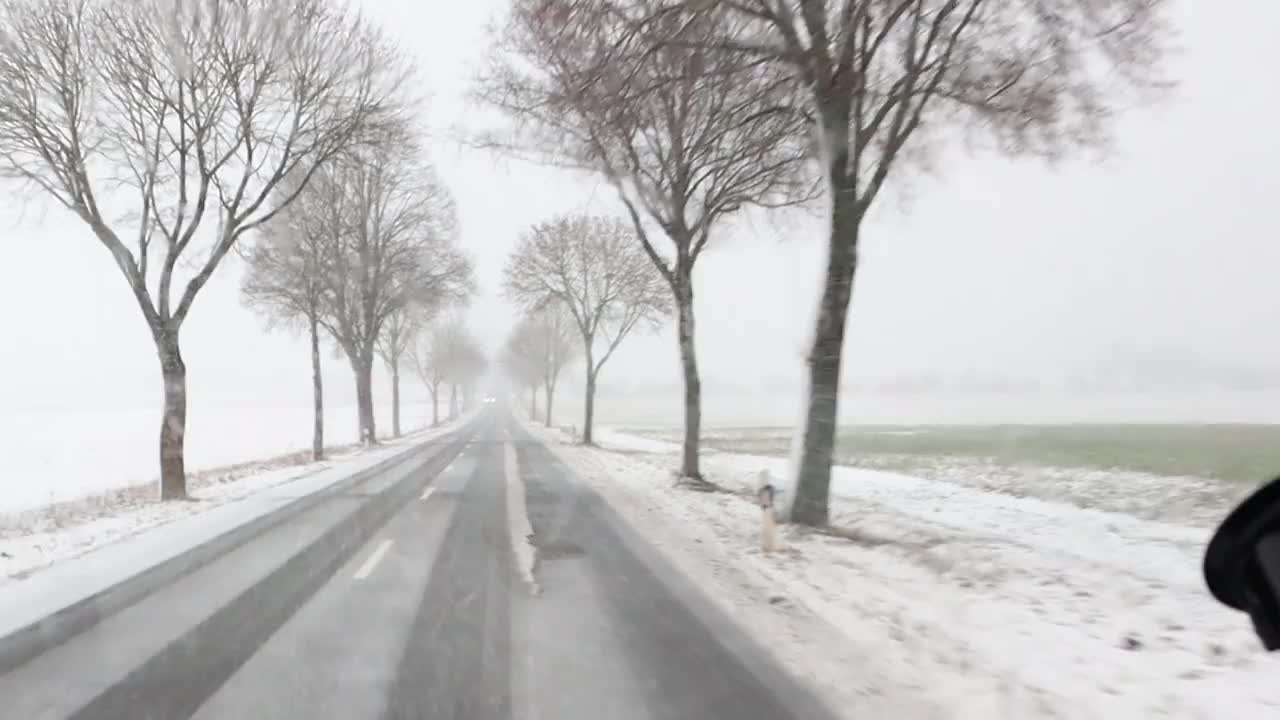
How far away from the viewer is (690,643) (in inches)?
213

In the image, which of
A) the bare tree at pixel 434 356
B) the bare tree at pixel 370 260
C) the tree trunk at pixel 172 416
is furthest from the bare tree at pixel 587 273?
the bare tree at pixel 434 356

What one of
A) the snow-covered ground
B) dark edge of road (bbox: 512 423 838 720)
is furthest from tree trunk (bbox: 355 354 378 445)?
dark edge of road (bbox: 512 423 838 720)

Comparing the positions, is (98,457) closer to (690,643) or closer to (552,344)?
(552,344)

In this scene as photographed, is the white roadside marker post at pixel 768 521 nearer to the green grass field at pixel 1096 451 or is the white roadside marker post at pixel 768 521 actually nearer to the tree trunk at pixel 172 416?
the tree trunk at pixel 172 416

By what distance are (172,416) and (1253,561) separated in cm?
1601

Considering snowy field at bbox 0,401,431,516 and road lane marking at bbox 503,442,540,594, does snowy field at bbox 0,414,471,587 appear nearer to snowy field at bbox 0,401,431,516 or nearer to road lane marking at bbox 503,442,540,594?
snowy field at bbox 0,401,431,516

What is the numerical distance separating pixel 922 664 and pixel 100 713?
15.5ft

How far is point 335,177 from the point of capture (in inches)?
1050

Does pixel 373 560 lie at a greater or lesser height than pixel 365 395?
lesser

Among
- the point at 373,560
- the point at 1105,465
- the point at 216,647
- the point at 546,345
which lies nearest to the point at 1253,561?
the point at 216,647

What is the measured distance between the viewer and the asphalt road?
4.27 m

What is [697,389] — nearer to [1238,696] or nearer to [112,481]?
[1238,696]

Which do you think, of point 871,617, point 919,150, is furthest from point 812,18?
point 871,617

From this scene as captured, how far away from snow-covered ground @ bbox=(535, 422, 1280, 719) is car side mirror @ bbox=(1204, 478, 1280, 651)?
2.33 meters
